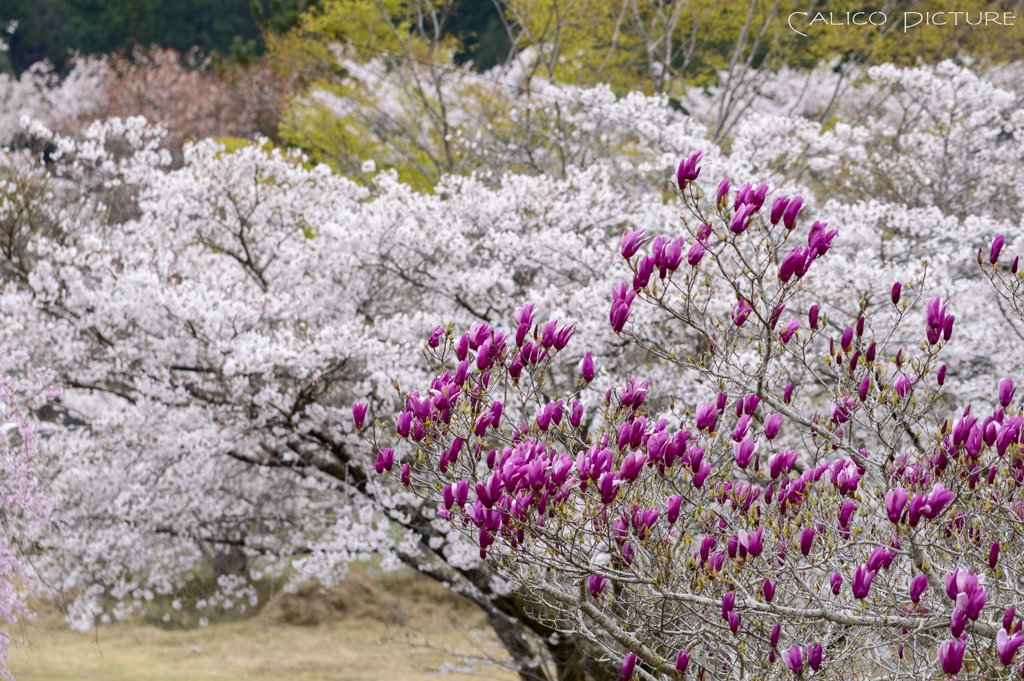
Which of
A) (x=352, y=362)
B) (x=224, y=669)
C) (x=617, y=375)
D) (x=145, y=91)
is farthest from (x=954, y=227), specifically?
(x=145, y=91)

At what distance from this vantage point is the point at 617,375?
6.19 meters

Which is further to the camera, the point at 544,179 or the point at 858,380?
the point at 544,179

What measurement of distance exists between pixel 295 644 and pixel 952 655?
42.5 ft

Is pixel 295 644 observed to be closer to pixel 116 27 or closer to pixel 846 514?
pixel 846 514

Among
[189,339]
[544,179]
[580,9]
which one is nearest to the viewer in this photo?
[189,339]

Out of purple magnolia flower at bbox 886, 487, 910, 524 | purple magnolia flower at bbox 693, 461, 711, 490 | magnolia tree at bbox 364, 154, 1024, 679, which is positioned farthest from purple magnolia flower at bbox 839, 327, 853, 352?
purple magnolia flower at bbox 886, 487, 910, 524

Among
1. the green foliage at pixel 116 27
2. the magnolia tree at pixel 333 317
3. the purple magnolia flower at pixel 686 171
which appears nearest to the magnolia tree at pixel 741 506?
the purple magnolia flower at pixel 686 171

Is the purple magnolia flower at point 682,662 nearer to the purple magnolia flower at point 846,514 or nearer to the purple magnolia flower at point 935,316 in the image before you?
the purple magnolia flower at point 846,514

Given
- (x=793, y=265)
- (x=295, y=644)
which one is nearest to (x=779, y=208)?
(x=793, y=265)

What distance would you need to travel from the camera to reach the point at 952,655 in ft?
6.37

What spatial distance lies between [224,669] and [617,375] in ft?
29.4

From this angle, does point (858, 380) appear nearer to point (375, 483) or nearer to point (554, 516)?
point (554, 516)

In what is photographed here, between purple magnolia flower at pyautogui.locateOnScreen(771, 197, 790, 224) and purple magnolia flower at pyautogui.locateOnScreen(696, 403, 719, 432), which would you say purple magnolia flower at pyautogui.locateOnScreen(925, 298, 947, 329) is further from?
purple magnolia flower at pyautogui.locateOnScreen(696, 403, 719, 432)

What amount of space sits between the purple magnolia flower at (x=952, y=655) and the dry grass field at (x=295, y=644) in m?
8.78
